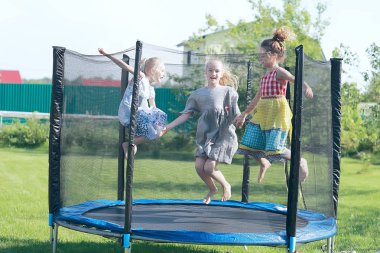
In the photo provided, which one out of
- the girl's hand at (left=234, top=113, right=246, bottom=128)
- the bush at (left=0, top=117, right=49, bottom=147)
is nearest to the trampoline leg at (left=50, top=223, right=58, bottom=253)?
the girl's hand at (left=234, top=113, right=246, bottom=128)

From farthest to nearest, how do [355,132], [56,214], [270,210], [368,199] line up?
1. [355,132]
2. [368,199]
3. [270,210]
4. [56,214]

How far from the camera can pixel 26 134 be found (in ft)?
49.6

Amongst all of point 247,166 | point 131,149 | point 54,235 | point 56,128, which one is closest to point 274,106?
point 247,166

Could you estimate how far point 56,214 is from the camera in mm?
4590

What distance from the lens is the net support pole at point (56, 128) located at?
465 centimetres

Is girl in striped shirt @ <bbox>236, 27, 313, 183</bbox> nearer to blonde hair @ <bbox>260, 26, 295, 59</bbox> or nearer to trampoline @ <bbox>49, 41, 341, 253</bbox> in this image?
blonde hair @ <bbox>260, 26, 295, 59</bbox>

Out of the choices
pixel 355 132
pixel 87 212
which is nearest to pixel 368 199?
pixel 355 132

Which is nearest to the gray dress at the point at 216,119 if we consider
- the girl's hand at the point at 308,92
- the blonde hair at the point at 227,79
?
the blonde hair at the point at 227,79

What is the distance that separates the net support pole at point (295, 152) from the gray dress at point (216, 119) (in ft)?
2.87

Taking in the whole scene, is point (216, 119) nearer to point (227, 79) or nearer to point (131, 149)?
point (227, 79)

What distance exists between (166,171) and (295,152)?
1.83 m

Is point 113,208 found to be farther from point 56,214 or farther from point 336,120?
point 336,120

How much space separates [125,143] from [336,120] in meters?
1.55

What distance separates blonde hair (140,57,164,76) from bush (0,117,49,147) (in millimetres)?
10703
